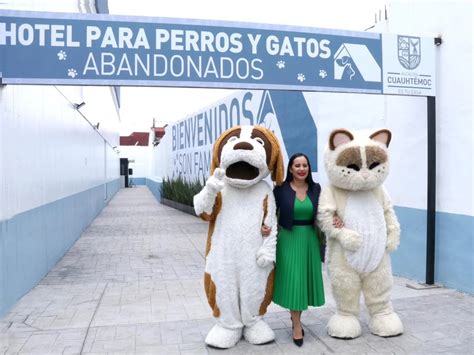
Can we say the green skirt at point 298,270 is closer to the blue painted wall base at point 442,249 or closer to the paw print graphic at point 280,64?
the paw print graphic at point 280,64

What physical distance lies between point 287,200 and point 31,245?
11.7 ft

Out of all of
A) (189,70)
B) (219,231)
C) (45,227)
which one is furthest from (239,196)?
(45,227)

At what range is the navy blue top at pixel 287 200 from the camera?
3750 millimetres

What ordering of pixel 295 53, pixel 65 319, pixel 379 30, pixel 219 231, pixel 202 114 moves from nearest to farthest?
pixel 219 231
pixel 65 319
pixel 295 53
pixel 379 30
pixel 202 114

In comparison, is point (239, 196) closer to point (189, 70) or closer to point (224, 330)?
point (224, 330)

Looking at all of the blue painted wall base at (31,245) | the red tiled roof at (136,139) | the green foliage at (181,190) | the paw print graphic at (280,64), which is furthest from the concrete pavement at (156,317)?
the red tiled roof at (136,139)

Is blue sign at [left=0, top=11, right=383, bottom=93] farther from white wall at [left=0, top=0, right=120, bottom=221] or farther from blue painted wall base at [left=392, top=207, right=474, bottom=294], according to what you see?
blue painted wall base at [left=392, top=207, right=474, bottom=294]

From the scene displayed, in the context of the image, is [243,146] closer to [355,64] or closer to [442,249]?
[355,64]

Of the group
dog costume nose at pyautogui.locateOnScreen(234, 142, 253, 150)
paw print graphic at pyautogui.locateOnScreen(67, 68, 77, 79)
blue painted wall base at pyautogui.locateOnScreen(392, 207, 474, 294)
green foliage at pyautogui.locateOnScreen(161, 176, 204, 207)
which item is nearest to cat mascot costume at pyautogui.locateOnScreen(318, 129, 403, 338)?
dog costume nose at pyautogui.locateOnScreen(234, 142, 253, 150)

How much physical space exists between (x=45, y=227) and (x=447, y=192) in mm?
5349

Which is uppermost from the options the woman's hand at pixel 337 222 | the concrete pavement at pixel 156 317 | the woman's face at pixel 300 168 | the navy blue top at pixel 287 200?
the woman's face at pixel 300 168

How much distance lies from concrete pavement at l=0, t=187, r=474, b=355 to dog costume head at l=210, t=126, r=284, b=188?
1417mm

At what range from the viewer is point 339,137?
3.80 metres

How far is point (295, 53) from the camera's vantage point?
493 cm
